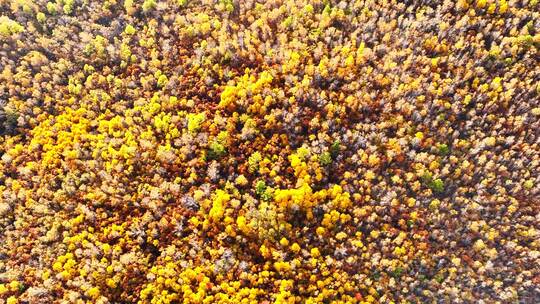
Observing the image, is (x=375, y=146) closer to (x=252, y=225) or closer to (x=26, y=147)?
(x=252, y=225)

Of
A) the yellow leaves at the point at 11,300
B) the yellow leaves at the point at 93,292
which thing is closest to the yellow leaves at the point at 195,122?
the yellow leaves at the point at 93,292

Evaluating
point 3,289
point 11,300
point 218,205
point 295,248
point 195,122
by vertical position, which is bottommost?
point 11,300

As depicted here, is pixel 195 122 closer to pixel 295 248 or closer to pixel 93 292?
pixel 295 248

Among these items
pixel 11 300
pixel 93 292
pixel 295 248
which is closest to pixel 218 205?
pixel 295 248

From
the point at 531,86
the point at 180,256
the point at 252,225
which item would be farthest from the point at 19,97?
the point at 531,86

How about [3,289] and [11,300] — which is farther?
[3,289]

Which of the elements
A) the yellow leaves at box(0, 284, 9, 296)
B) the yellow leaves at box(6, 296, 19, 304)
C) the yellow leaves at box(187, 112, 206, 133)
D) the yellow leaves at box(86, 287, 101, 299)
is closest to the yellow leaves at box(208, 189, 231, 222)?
the yellow leaves at box(187, 112, 206, 133)

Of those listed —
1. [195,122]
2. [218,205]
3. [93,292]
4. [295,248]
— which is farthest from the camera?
[195,122]

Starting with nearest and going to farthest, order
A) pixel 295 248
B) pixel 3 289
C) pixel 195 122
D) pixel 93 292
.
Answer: pixel 93 292 < pixel 3 289 < pixel 295 248 < pixel 195 122

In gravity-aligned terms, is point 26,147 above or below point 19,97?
below

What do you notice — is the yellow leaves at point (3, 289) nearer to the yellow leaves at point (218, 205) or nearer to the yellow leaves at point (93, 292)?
the yellow leaves at point (93, 292)

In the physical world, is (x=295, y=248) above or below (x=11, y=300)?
above
